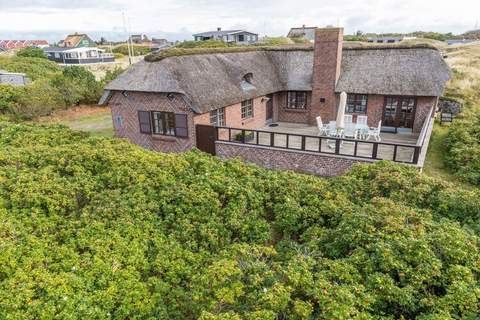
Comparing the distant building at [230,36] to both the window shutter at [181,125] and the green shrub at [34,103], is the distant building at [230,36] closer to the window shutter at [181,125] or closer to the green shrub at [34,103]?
the green shrub at [34,103]

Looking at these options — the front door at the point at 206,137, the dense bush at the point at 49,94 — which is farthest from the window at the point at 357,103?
the dense bush at the point at 49,94

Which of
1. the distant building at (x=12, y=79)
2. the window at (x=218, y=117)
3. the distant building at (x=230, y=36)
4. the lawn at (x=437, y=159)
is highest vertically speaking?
the distant building at (x=230, y=36)

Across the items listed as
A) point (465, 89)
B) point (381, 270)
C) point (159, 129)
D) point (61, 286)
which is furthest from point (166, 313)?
point (465, 89)

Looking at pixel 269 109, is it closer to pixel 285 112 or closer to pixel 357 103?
pixel 285 112

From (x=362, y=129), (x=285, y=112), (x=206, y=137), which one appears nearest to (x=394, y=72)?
(x=362, y=129)

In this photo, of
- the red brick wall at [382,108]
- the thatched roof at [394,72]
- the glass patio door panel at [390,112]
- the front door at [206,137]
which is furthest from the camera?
the glass patio door panel at [390,112]
